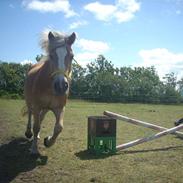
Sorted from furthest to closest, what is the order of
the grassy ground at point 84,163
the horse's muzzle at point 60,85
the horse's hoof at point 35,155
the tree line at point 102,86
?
1. the tree line at point 102,86
2. the horse's hoof at point 35,155
3. the horse's muzzle at point 60,85
4. the grassy ground at point 84,163

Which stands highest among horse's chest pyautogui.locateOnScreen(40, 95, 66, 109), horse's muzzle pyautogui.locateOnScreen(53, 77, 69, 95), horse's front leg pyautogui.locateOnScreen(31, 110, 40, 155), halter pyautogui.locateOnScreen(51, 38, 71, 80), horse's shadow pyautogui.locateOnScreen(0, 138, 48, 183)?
halter pyautogui.locateOnScreen(51, 38, 71, 80)

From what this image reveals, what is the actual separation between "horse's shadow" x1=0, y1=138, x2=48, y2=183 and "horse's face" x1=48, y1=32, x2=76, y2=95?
152 centimetres

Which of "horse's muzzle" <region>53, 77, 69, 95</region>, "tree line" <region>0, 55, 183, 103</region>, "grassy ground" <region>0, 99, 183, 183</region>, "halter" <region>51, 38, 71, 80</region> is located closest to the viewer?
"grassy ground" <region>0, 99, 183, 183</region>

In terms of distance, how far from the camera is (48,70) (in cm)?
771

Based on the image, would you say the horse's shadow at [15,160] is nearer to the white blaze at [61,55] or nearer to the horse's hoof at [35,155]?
the horse's hoof at [35,155]

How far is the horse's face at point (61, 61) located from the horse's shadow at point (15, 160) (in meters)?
1.52

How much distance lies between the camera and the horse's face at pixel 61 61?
6719 millimetres

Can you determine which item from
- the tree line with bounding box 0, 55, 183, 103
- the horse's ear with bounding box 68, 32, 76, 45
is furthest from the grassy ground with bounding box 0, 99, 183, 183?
the tree line with bounding box 0, 55, 183, 103

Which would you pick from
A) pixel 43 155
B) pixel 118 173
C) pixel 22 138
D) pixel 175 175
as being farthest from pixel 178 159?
pixel 22 138

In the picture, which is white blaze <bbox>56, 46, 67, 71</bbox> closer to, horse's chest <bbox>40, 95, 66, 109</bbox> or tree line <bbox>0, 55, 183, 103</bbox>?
horse's chest <bbox>40, 95, 66, 109</bbox>

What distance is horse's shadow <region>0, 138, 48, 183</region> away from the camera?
6164 mm

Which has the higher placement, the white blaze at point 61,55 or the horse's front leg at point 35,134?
the white blaze at point 61,55

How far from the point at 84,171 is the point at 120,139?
369 cm

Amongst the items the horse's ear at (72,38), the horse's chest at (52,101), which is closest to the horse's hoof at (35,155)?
the horse's chest at (52,101)
